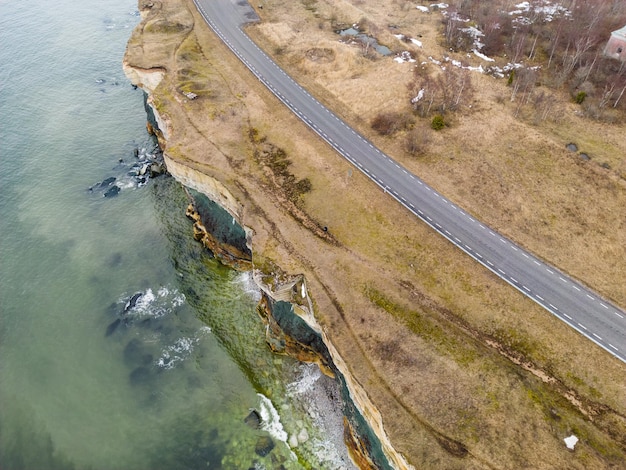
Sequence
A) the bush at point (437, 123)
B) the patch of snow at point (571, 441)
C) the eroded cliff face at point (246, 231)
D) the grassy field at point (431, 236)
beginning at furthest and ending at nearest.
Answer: the bush at point (437, 123) → the eroded cliff face at point (246, 231) → the grassy field at point (431, 236) → the patch of snow at point (571, 441)

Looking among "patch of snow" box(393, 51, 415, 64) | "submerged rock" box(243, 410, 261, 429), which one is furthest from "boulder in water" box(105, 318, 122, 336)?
"patch of snow" box(393, 51, 415, 64)

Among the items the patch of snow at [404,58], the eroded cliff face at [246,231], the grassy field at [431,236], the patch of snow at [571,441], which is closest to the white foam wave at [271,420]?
the eroded cliff face at [246,231]

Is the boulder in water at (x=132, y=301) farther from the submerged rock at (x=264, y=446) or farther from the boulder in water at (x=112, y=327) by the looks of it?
the submerged rock at (x=264, y=446)

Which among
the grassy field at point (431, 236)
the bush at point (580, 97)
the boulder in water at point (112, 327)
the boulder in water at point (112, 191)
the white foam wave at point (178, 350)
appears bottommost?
the white foam wave at point (178, 350)

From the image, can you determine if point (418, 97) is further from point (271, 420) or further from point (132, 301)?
point (271, 420)

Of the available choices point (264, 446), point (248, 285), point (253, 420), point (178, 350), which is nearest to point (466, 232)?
point (248, 285)

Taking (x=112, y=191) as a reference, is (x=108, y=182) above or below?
above

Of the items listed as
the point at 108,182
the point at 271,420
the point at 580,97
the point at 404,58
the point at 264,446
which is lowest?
the point at 264,446

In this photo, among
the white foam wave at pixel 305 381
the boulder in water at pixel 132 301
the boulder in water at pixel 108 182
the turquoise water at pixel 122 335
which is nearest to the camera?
the turquoise water at pixel 122 335
